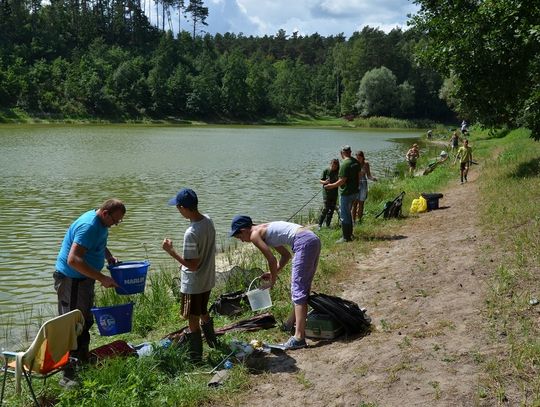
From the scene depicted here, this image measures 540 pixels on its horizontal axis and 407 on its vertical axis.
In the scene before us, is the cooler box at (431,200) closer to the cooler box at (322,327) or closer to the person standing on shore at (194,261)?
the cooler box at (322,327)

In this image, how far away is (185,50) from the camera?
125 metres

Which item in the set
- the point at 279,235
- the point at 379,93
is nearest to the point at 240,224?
the point at 279,235

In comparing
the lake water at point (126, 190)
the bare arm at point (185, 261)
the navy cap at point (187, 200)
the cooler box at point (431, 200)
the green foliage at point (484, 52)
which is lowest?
the lake water at point (126, 190)

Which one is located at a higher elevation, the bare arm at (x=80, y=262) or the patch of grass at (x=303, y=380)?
the bare arm at (x=80, y=262)

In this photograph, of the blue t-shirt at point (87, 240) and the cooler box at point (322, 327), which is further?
the cooler box at point (322, 327)

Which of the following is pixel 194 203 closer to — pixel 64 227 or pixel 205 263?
pixel 205 263

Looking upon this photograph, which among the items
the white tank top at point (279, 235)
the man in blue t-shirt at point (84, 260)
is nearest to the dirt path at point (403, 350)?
the white tank top at point (279, 235)

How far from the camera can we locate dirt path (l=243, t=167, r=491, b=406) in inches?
194

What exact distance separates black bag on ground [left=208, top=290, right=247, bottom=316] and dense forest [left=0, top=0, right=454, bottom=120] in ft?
256

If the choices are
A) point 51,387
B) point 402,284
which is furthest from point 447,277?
point 51,387

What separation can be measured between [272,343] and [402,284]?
2.59m

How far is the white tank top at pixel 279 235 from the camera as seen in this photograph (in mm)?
6309

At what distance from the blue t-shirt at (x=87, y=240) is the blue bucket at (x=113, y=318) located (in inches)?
19.1

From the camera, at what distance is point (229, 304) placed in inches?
323
